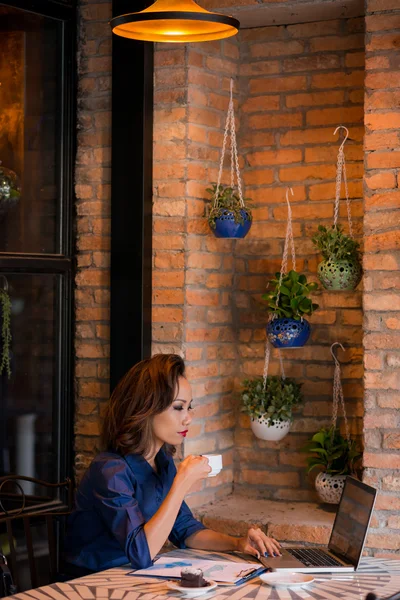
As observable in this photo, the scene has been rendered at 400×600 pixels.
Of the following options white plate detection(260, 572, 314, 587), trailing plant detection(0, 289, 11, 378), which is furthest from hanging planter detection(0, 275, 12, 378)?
white plate detection(260, 572, 314, 587)

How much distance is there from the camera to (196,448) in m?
3.79

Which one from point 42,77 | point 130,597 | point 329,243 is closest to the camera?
point 130,597

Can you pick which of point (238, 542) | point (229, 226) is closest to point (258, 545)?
point (238, 542)

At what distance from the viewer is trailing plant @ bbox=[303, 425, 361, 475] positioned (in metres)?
3.68

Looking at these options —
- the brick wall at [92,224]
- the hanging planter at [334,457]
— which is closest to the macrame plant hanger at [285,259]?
the hanging planter at [334,457]

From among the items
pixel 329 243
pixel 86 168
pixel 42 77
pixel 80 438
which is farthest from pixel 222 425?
pixel 42 77

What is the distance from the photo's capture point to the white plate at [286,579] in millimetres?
2391

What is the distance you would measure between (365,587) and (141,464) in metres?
0.80

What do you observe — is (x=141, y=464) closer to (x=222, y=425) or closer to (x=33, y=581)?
(x=33, y=581)

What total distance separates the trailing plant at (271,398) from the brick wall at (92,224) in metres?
0.59

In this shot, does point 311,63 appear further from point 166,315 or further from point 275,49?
point 166,315

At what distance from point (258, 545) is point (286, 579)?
1.08ft

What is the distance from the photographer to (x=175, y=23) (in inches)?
102

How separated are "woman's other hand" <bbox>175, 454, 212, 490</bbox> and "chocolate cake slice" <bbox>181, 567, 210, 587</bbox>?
379 millimetres
